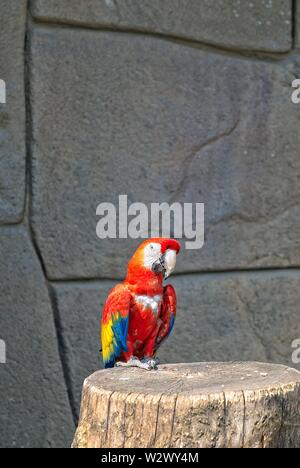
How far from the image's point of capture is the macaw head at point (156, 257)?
2354 millimetres

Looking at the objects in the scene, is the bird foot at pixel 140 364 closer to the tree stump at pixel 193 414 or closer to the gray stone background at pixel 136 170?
the tree stump at pixel 193 414

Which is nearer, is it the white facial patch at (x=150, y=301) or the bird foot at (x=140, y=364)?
the bird foot at (x=140, y=364)

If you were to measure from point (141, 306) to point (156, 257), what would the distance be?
142 millimetres

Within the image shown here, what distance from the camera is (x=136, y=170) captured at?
9.77 feet

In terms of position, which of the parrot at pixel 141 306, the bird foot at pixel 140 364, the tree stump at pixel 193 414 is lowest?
the tree stump at pixel 193 414

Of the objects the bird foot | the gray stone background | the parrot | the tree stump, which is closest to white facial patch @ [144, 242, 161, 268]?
the parrot

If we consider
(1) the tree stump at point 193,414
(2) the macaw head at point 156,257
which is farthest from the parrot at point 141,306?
(1) the tree stump at point 193,414

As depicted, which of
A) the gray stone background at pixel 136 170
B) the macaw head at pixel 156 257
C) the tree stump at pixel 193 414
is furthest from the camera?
the gray stone background at pixel 136 170

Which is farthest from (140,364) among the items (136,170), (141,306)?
(136,170)

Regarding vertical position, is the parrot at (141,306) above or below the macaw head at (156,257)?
below

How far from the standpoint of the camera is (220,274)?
3.08 m

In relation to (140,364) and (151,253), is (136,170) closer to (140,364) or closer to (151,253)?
(151,253)

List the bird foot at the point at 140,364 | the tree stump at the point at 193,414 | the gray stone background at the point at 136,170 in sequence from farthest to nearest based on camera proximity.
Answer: the gray stone background at the point at 136,170 → the bird foot at the point at 140,364 → the tree stump at the point at 193,414

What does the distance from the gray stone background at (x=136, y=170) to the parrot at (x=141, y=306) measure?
0.51 meters
